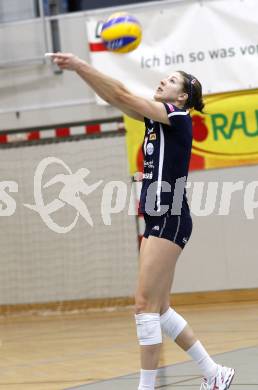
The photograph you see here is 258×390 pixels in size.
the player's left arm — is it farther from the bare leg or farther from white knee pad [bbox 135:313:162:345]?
white knee pad [bbox 135:313:162:345]

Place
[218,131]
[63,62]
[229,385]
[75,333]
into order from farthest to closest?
[218,131]
[75,333]
[229,385]
[63,62]

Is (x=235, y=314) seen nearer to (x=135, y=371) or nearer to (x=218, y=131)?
(x=218, y=131)

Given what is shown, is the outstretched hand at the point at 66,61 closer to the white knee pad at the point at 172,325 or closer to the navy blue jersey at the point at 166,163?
the navy blue jersey at the point at 166,163

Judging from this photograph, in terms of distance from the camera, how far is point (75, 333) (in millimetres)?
9578

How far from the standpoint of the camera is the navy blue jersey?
5.09 m

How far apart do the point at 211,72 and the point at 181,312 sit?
123 inches

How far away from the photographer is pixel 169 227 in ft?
16.6

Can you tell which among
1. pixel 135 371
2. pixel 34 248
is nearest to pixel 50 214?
pixel 34 248

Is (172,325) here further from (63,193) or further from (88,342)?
(63,193)

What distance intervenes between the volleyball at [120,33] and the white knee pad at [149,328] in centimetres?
164

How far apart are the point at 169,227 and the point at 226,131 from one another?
262 inches

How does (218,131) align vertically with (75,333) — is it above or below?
above

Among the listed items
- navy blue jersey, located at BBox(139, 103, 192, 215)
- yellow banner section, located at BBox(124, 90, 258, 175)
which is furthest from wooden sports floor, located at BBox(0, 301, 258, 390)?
yellow banner section, located at BBox(124, 90, 258, 175)

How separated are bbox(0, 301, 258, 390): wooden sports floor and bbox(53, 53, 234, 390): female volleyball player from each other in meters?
0.76
